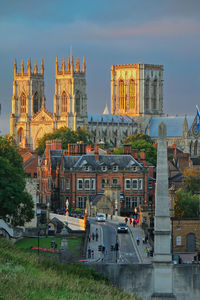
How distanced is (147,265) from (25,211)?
2157 centimetres

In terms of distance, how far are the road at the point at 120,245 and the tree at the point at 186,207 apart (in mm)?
6708

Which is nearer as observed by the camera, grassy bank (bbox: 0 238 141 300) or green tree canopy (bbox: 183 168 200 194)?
grassy bank (bbox: 0 238 141 300)

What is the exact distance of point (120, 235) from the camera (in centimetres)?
8081

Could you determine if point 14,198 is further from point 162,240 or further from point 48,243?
point 162,240

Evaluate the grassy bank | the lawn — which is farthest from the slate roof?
the grassy bank

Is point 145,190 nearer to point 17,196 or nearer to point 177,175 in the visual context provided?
point 177,175

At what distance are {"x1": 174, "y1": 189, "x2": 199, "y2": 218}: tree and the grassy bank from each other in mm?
38361

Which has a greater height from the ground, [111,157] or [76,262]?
[111,157]

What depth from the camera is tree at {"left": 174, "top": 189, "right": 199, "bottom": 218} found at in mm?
93500

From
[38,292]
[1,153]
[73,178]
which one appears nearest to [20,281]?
[38,292]

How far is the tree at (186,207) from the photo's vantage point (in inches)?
3681

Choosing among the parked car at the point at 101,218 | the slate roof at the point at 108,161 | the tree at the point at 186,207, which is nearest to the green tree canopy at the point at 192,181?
the slate roof at the point at 108,161

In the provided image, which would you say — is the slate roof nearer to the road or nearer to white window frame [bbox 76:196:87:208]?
white window frame [bbox 76:196:87:208]

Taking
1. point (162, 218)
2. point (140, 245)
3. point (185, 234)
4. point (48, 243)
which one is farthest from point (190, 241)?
point (162, 218)
